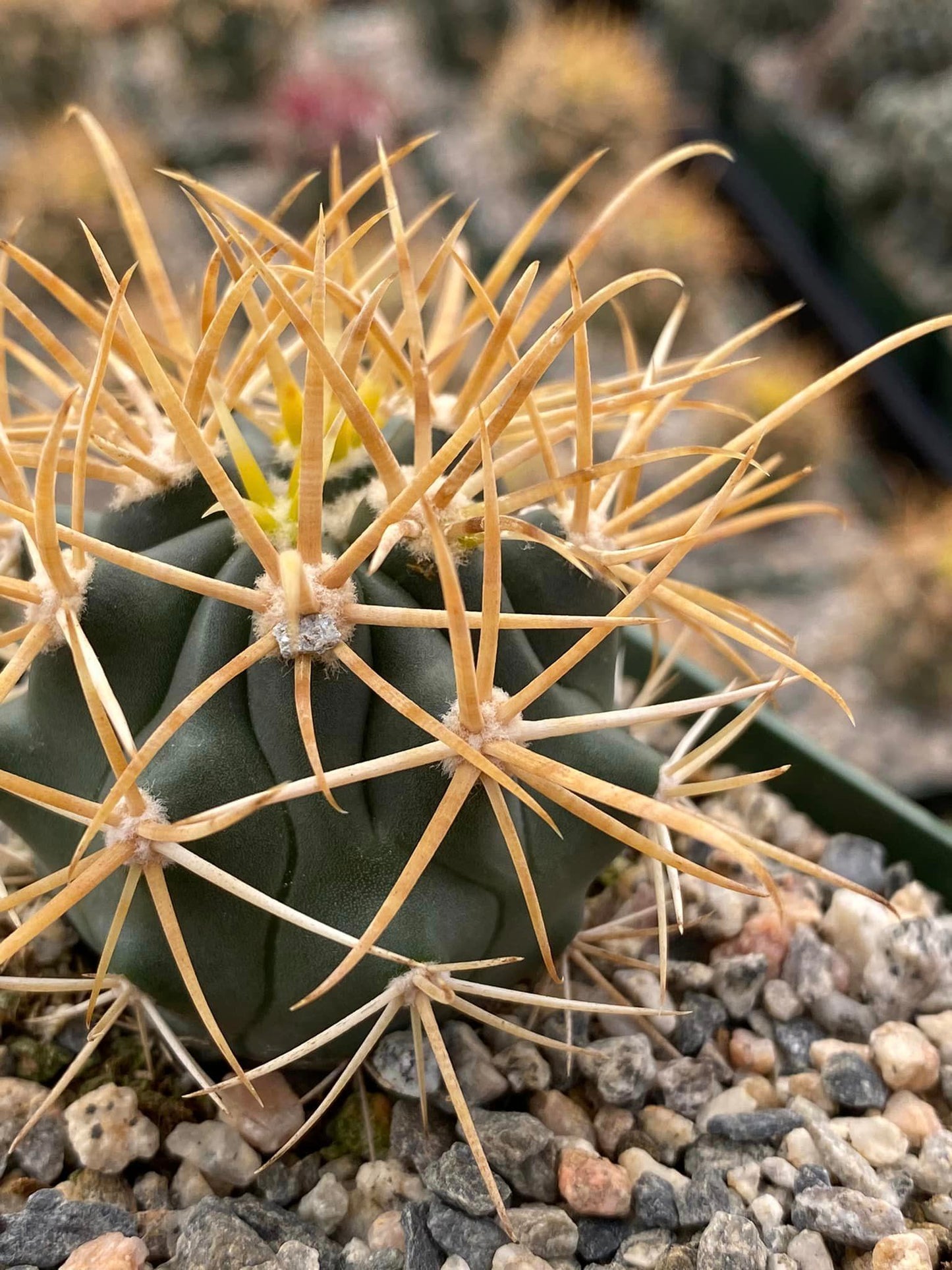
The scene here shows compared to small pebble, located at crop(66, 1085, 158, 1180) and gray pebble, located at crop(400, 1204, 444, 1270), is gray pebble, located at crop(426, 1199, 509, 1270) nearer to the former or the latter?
gray pebble, located at crop(400, 1204, 444, 1270)

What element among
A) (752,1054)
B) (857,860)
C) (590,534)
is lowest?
(752,1054)

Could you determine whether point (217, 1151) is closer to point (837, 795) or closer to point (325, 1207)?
point (325, 1207)

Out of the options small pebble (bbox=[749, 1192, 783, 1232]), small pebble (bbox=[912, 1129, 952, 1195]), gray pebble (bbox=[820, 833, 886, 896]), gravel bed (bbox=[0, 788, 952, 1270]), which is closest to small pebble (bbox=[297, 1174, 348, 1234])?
gravel bed (bbox=[0, 788, 952, 1270])

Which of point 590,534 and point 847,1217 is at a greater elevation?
point 590,534

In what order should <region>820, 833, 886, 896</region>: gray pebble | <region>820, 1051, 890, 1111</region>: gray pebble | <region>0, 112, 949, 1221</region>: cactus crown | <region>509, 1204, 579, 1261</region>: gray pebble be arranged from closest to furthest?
1. <region>0, 112, 949, 1221</region>: cactus crown
2. <region>509, 1204, 579, 1261</region>: gray pebble
3. <region>820, 1051, 890, 1111</region>: gray pebble
4. <region>820, 833, 886, 896</region>: gray pebble

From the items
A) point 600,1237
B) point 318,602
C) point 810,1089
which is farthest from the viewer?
point 810,1089

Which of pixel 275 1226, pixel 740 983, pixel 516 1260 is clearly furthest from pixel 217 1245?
pixel 740 983

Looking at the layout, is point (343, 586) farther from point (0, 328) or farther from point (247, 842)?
point (0, 328)

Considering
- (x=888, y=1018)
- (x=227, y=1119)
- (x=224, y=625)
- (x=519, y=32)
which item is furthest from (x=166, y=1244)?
(x=519, y=32)
